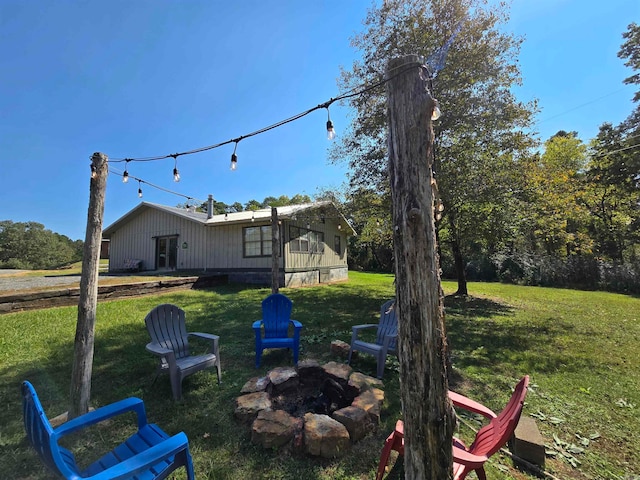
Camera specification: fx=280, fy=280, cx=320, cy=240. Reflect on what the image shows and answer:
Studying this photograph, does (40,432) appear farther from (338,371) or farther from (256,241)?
(256,241)

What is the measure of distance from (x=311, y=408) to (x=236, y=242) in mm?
10854

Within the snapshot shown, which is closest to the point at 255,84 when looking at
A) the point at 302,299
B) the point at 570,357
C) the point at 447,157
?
the point at 447,157

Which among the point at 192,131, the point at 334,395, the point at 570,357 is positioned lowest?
the point at 570,357

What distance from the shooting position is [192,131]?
7.65m

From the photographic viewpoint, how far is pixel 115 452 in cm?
187

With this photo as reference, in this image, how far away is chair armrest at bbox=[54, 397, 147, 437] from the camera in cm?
171

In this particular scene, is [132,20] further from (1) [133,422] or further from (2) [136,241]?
(2) [136,241]

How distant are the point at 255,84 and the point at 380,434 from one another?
275 inches

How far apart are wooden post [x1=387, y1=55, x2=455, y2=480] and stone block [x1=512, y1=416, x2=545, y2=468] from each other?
4.59ft

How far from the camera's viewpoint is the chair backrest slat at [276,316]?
4498mm

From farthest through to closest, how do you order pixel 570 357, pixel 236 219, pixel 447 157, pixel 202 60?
pixel 236 219
pixel 447 157
pixel 202 60
pixel 570 357

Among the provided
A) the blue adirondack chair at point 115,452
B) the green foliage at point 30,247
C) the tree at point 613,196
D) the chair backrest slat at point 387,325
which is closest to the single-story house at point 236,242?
the chair backrest slat at point 387,325

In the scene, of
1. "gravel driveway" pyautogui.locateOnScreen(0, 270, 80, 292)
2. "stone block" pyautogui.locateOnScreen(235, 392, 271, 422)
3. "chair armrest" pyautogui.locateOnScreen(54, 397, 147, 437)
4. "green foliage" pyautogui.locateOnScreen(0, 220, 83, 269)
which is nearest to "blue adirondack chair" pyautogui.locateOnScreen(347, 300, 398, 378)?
"stone block" pyautogui.locateOnScreen(235, 392, 271, 422)

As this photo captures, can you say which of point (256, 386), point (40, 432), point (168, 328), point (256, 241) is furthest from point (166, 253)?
point (40, 432)
